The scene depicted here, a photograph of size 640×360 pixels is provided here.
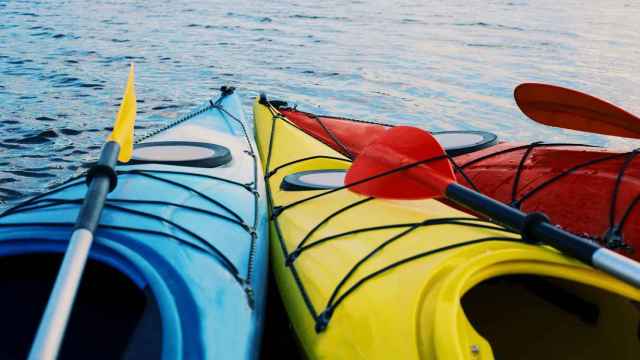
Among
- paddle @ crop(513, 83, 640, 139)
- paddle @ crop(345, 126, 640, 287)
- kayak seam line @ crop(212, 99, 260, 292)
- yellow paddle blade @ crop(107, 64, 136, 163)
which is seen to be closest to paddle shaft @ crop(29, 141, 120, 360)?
yellow paddle blade @ crop(107, 64, 136, 163)

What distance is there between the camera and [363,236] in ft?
8.17

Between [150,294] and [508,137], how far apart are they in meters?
4.87

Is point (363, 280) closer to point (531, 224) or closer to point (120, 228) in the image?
point (531, 224)

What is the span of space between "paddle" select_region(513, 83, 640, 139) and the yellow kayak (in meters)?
0.92

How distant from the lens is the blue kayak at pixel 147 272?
81.1 inches

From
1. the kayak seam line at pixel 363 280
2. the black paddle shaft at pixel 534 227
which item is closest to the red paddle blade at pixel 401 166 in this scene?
the black paddle shaft at pixel 534 227

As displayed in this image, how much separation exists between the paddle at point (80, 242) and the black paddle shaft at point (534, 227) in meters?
1.33

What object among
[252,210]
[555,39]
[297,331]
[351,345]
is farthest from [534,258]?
[555,39]

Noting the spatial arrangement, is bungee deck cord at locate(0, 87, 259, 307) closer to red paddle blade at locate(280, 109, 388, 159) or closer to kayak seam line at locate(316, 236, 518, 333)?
kayak seam line at locate(316, 236, 518, 333)

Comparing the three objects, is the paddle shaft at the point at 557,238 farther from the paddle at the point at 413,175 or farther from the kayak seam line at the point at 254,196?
the kayak seam line at the point at 254,196

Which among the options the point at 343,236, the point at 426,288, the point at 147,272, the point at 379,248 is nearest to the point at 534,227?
the point at 426,288

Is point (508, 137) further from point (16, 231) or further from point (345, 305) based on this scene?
point (16, 231)

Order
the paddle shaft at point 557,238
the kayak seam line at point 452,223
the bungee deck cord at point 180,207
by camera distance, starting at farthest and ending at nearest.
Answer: the bungee deck cord at point 180,207 → the kayak seam line at point 452,223 → the paddle shaft at point 557,238

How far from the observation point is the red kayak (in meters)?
2.36
